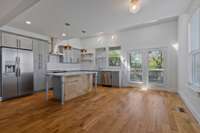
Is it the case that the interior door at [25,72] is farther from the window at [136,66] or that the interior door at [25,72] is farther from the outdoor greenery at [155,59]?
the outdoor greenery at [155,59]

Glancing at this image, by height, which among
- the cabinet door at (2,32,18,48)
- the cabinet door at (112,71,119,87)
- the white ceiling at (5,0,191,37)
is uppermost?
the white ceiling at (5,0,191,37)

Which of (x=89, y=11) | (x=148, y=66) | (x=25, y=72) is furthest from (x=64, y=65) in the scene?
(x=148, y=66)

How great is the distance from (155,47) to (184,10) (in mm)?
1867

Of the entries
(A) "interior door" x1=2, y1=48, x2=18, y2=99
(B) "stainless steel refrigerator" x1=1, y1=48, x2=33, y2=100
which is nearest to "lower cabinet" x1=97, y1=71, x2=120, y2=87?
(B) "stainless steel refrigerator" x1=1, y1=48, x2=33, y2=100

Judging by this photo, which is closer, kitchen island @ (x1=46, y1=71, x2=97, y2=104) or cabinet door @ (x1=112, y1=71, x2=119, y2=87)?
kitchen island @ (x1=46, y1=71, x2=97, y2=104)

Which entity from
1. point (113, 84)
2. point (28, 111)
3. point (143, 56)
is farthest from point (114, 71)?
point (28, 111)

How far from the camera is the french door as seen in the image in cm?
491

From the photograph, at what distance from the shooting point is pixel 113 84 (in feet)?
19.0

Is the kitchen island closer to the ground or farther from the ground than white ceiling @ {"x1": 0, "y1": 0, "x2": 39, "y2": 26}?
closer to the ground

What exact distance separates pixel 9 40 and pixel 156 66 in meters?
6.01

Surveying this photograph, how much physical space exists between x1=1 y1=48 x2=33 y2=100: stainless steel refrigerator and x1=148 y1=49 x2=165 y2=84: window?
527cm

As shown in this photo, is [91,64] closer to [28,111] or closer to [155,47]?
[155,47]

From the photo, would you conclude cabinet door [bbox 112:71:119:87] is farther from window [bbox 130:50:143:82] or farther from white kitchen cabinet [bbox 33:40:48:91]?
white kitchen cabinet [bbox 33:40:48:91]

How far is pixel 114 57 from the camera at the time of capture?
6316 millimetres
